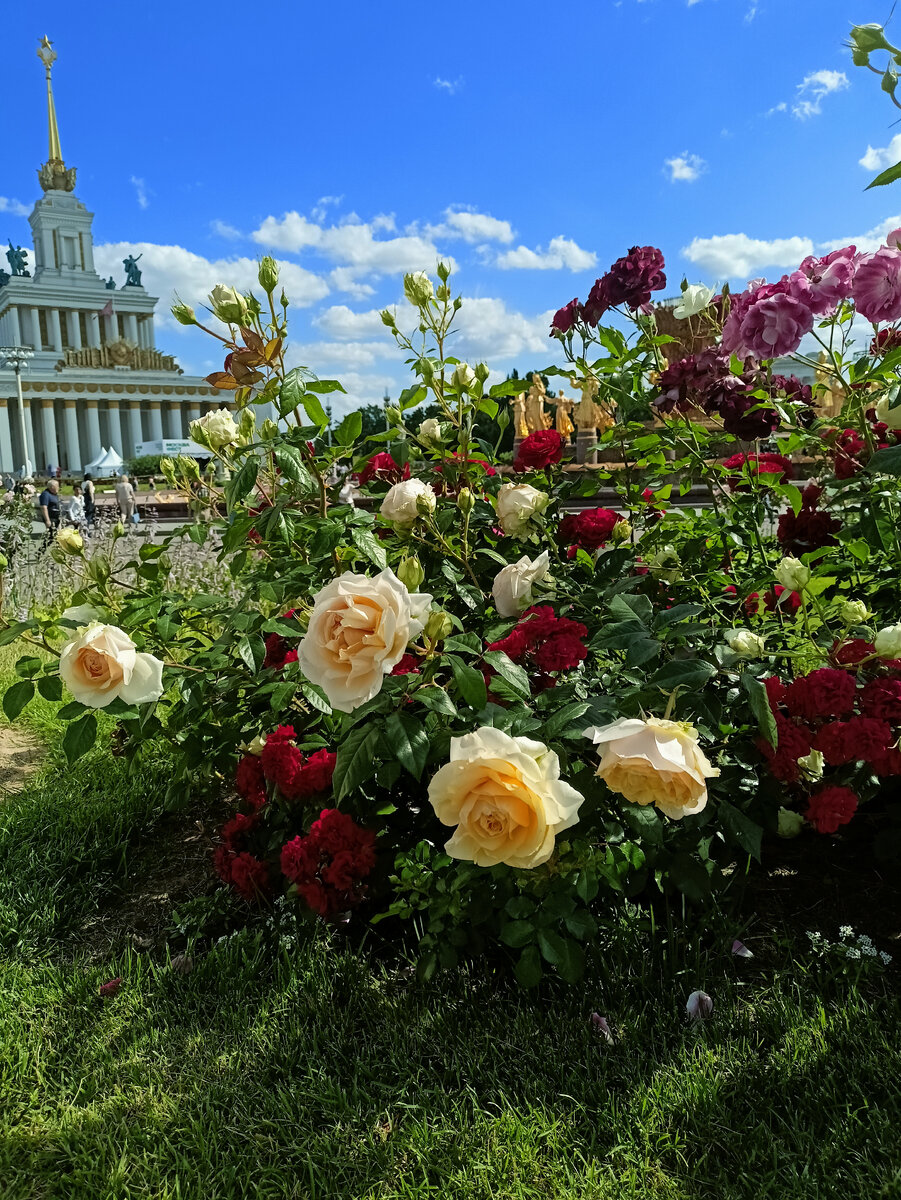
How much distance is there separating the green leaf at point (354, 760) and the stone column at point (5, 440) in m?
61.6

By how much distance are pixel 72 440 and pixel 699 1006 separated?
210 feet

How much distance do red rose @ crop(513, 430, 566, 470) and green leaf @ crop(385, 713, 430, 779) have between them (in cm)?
94

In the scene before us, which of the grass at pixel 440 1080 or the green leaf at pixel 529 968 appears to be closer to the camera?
the grass at pixel 440 1080

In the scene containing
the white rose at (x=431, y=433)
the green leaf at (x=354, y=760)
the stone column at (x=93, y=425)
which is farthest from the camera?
the stone column at (x=93, y=425)

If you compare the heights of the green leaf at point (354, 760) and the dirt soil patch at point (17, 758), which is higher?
the green leaf at point (354, 760)

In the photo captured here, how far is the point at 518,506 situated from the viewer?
179 centimetres

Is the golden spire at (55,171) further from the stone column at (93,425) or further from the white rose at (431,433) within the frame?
the white rose at (431,433)

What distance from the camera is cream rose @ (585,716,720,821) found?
1.15 m

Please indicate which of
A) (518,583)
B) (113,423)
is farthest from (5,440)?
(518,583)

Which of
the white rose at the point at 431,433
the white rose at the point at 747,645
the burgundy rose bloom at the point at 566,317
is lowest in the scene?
the white rose at the point at 747,645

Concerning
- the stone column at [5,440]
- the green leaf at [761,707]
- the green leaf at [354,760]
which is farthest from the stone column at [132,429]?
the green leaf at [761,707]

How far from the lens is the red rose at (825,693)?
4.73ft

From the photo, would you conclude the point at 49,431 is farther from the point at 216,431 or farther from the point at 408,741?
the point at 408,741

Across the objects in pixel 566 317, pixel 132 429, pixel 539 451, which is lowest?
pixel 539 451
